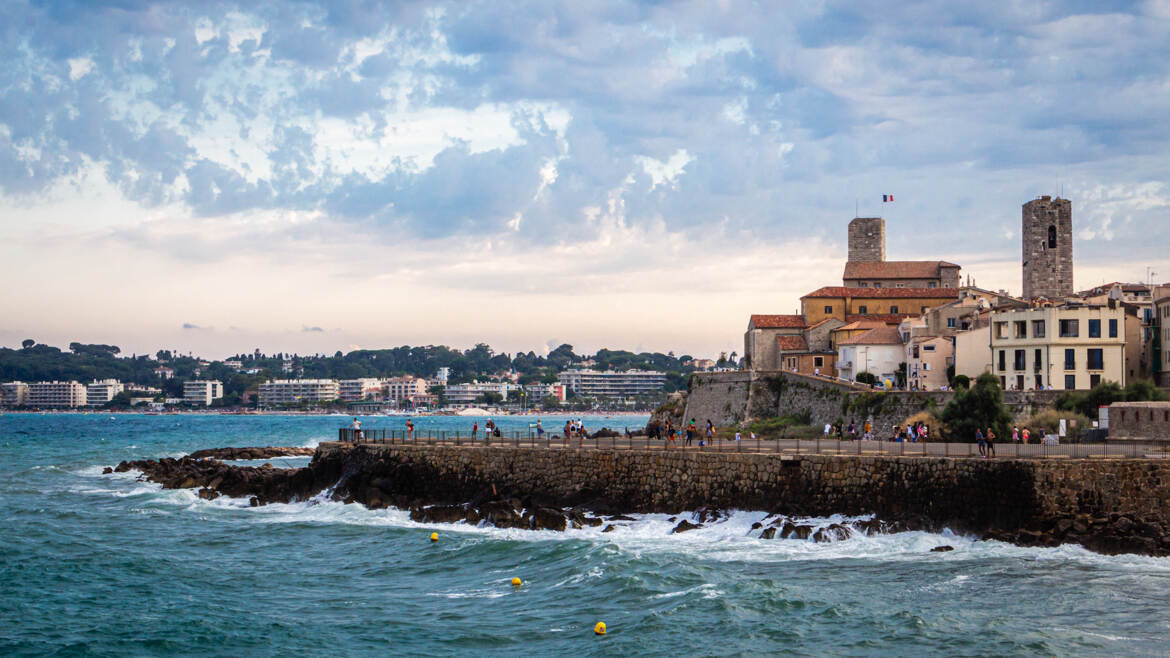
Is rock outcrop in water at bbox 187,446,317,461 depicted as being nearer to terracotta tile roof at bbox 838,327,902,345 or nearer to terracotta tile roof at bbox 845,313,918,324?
terracotta tile roof at bbox 838,327,902,345

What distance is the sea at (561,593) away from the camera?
22.4 metres

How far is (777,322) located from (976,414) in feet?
114

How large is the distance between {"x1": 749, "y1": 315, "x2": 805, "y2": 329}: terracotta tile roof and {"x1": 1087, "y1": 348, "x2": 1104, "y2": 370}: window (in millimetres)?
26368

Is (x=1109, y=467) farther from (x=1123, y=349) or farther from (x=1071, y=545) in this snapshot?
(x=1123, y=349)

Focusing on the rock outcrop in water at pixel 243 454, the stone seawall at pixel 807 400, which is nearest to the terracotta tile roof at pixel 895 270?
the stone seawall at pixel 807 400

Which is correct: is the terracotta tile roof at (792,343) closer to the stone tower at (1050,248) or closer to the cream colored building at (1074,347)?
the stone tower at (1050,248)

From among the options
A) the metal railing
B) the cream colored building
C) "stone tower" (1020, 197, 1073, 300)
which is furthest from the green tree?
"stone tower" (1020, 197, 1073, 300)

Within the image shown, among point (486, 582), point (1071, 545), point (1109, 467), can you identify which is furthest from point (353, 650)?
point (1109, 467)

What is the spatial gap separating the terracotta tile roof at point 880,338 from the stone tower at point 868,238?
27.3 meters

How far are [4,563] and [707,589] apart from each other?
21.1 m

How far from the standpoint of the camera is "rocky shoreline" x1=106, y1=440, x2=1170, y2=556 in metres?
30.5

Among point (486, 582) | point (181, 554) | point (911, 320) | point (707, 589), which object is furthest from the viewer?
point (911, 320)

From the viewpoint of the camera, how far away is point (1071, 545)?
98.7 feet

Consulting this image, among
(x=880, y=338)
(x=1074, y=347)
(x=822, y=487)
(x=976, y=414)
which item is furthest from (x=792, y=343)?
(x=822, y=487)
